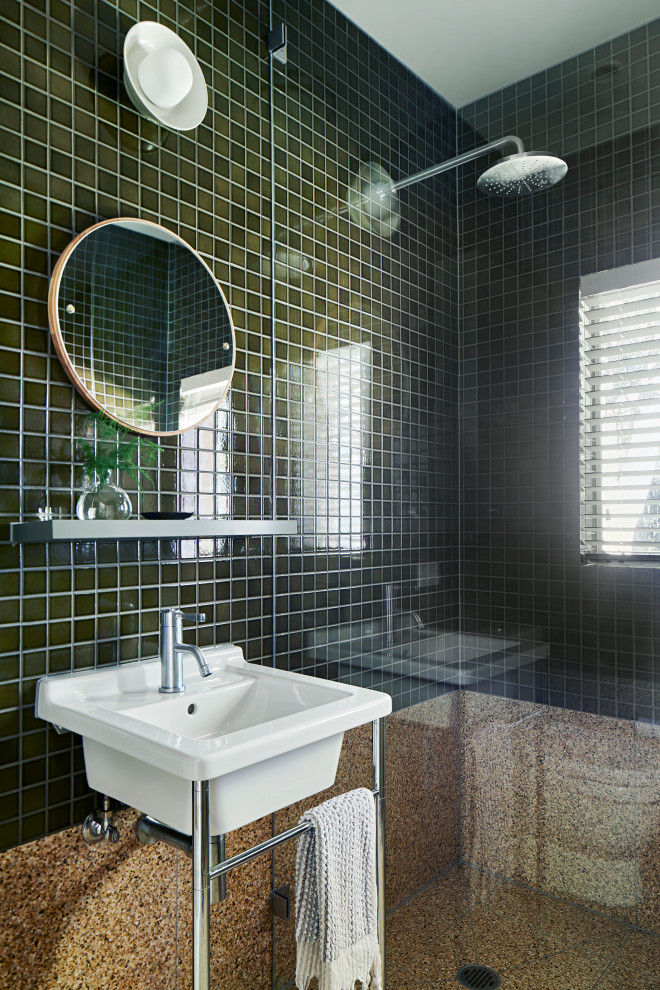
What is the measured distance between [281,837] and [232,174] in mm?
1586

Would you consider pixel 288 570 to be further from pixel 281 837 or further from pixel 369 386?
pixel 281 837

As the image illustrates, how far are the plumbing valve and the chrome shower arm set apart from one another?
5.51ft

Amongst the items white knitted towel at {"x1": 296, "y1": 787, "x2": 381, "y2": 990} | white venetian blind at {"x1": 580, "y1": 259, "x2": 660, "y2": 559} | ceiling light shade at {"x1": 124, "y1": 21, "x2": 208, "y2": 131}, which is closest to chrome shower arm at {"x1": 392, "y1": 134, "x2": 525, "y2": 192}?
white venetian blind at {"x1": 580, "y1": 259, "x2": 660, "y2": 559}

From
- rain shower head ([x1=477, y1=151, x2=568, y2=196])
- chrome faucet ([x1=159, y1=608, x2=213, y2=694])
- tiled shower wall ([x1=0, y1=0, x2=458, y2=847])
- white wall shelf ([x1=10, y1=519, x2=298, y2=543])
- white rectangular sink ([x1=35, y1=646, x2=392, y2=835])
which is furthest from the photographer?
rain shower head ([x1=477, y1=151, x2=568, y2=196])

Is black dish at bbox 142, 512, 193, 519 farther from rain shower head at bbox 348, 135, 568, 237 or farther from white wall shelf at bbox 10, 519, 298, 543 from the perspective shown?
rain shower head at bbox 348, 135, 568, 237

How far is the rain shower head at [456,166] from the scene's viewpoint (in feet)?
5.24

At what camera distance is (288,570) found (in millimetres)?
1823

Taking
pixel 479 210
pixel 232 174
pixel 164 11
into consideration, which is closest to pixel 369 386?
pixel 479 210

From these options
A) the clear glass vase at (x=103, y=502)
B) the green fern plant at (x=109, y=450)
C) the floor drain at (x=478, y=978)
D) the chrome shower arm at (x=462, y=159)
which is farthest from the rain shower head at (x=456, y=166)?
the floor drain at (x=478, y=978)

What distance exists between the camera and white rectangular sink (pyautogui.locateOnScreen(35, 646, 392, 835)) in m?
1.08

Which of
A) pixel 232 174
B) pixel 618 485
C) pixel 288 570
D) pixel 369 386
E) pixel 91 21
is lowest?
pixel 288 570

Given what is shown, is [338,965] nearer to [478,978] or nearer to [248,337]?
[478,978]

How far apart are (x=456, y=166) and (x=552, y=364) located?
59 centimetres

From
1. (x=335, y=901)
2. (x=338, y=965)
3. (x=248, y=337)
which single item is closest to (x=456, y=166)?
(x=248, y=337)
